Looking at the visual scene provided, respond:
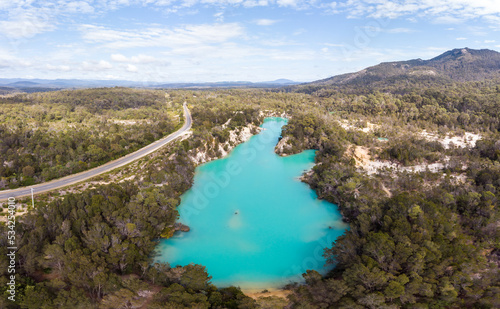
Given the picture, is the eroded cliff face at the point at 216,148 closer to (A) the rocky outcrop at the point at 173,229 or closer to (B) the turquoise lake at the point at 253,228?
(B) the turquoise lake at the point at 253,228

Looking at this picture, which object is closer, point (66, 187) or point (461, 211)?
point (461, 211)

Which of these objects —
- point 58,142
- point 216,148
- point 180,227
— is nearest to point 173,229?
point 180,227

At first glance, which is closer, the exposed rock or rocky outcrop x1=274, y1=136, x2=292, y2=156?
the exposed rock

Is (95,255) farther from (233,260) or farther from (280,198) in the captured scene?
(280,198)

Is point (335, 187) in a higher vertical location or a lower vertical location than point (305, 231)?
higher

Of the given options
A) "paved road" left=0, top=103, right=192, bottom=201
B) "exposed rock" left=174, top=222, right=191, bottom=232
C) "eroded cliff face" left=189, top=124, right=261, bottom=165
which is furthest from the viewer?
"eroded cliff face" left=189, top=124, right=261, bottom=165

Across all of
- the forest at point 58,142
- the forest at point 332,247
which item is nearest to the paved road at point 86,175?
the forest at point 58,142

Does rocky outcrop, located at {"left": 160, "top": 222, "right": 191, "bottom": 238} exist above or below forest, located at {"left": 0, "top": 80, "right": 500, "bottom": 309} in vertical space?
below

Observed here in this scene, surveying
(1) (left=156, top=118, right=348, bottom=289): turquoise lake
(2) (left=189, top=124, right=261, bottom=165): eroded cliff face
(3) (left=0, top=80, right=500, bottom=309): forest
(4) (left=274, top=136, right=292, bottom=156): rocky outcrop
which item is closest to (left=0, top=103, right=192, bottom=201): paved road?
(3) (left=0, top=80, right=500, bottom=309): forest

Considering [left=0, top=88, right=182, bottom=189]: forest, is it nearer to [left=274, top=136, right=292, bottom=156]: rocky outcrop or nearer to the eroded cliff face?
the eroded cliff face

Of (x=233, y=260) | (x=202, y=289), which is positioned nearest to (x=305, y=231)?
(x=233, y=260)
